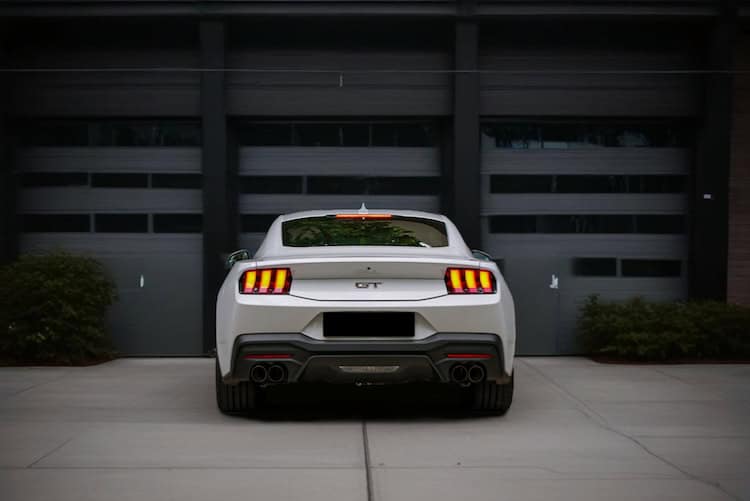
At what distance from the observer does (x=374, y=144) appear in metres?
11.2

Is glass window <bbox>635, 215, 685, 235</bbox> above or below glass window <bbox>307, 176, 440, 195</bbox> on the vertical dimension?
below

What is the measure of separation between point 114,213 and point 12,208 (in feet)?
4.12

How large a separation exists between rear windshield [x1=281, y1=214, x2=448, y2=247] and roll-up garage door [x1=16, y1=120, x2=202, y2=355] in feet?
14.5

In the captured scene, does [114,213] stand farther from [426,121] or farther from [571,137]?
[571,137]

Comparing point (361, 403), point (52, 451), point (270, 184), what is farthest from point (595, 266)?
point (52, 451)

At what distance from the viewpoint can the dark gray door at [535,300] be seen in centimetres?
1098

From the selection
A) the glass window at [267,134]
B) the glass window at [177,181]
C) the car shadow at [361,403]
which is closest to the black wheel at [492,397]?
the car shadow at [361,403]

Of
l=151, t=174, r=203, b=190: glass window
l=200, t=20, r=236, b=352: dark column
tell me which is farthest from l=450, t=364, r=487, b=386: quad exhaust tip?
l=151, t=174, r=203, b=190: glass window

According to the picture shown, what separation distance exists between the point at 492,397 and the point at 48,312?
210 inches

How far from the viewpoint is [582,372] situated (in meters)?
9.24

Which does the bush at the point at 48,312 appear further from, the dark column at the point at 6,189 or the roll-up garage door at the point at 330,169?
the roll-up garage door at the point at 330,169

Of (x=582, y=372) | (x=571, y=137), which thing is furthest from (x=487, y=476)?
(x=571, y=137)

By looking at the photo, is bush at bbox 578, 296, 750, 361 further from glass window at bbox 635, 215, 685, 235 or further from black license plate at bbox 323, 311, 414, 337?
black license plate at bbox 323, 311, 414, 337

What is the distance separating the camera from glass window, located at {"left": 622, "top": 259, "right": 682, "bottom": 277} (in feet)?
36.5
